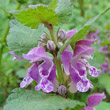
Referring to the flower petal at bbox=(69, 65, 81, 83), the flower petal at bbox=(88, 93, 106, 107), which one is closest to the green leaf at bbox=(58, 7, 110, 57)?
the flower petal at bbox=(69, 65, 81, 83)

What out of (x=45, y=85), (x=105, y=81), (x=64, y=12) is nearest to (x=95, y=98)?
(x=45, y=85)

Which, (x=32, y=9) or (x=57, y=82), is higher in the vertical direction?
(x=32, y=9)

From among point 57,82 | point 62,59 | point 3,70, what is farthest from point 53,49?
point 3,70

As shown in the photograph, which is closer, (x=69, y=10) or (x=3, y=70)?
(x=69, y=10)

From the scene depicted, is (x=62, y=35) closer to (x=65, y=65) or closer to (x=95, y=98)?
(x=65, y=65)

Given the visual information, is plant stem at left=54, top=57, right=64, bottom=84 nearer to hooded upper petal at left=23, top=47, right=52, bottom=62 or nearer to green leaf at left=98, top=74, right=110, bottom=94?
hooded upper petal at left=23, top=47, right=52, bottom=62

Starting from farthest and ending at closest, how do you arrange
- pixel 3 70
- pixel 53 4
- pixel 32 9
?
pixel 3 70 → pixel 53 4 → pixel 32 9

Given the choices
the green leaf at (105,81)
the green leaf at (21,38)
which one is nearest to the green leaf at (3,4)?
the green leaf at (21,38)

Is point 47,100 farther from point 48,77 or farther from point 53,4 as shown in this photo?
point 53,4
